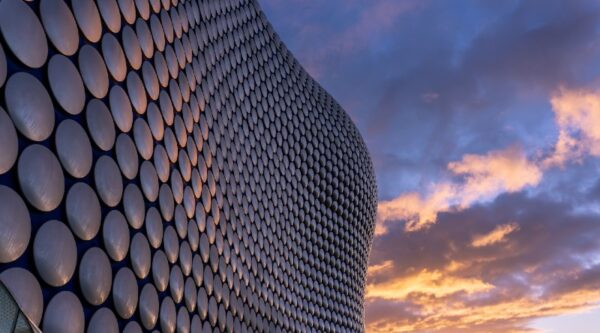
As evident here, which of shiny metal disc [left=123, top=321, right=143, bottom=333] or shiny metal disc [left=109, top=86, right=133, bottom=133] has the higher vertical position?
shiny metal disc [left=109, top=86, right=133, bottom=133]

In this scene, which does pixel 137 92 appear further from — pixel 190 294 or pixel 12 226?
pixel 12 226

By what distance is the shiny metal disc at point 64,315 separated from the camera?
7895 millimetres

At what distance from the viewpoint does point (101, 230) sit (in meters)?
10.1

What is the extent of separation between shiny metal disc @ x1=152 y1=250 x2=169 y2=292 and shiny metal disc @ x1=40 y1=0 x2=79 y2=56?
5.18 metres

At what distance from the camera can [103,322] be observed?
9.73 metres

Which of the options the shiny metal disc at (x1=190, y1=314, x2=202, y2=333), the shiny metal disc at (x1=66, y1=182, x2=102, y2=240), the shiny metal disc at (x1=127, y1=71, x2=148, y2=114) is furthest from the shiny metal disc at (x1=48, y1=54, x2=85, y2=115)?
the shiny metal disc at (x1=190, y1=314, x2=202, y2=333)

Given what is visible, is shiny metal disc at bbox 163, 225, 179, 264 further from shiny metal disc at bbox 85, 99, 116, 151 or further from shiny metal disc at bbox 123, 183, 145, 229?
shiny metal disc at bbox 85, 99, 116, 151

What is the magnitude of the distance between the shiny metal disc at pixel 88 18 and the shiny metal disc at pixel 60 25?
0.29 meters

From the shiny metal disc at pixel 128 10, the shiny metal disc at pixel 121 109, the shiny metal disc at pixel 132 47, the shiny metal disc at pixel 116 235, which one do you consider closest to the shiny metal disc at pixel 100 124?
the shiny metal disc at pixel 121 109

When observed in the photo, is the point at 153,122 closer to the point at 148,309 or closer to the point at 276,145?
the point at 148,309

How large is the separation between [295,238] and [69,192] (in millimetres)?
23918

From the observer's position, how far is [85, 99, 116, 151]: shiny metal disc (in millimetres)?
10125

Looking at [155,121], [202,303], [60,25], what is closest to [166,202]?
[155,121]

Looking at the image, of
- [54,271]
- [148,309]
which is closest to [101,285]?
[54,271]
